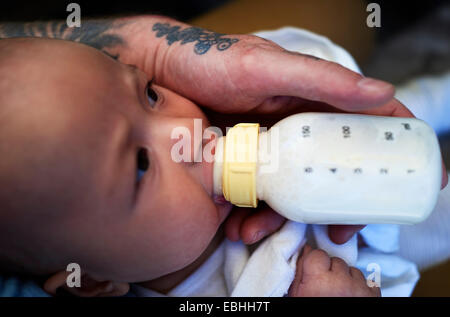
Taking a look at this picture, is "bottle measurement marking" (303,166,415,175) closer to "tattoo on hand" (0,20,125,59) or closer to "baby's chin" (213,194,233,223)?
"baby's chin" (213,194,233,223)

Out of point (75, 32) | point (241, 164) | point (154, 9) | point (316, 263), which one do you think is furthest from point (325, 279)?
point (154, 9)

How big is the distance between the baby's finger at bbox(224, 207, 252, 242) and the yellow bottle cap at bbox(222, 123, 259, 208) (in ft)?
0.63

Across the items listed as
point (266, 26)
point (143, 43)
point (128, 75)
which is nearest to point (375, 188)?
point (128, 75)

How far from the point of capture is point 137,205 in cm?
65

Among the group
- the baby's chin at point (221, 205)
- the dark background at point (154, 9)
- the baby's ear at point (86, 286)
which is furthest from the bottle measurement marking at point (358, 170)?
the dark background at point (154, 9)

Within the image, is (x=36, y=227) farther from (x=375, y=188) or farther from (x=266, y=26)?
(x=266, y=26)

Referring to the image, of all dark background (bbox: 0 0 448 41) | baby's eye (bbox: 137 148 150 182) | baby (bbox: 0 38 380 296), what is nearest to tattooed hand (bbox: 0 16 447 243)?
baby (bbox: 0 38 380 296)

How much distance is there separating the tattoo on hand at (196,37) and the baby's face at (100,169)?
0.61 ft

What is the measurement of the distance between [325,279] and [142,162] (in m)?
0.41

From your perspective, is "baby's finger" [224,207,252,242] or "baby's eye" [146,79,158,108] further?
"baby's finger" [224,207,252,242]

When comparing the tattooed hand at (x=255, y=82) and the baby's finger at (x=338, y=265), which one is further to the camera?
the baby's finger at (x=338, y=265)

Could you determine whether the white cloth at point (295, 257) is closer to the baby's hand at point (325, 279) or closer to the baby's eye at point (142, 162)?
the baby's hand at point (325, 279)

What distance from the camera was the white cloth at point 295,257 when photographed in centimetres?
79

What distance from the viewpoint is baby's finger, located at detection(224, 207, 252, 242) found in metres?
0.86
